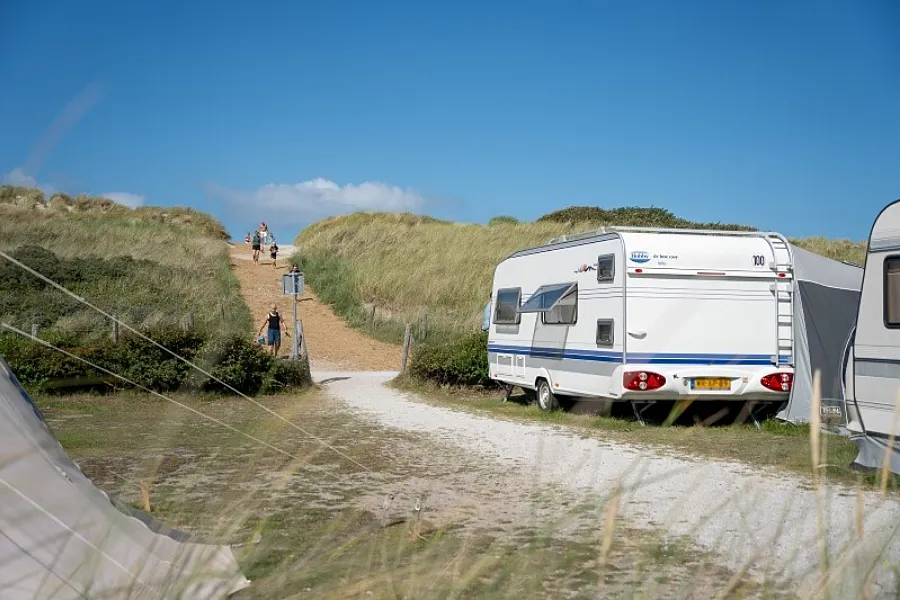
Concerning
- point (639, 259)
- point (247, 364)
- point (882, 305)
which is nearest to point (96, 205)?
point (247, 364)

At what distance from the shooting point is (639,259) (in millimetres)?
12297

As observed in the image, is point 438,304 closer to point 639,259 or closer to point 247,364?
point 247,364

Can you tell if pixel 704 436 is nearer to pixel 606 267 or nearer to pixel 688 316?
pixel 688 316

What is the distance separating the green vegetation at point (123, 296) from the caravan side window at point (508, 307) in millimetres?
4037

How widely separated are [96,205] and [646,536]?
5968 cm

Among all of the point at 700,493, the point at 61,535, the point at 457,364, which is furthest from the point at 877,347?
the point at 457,364

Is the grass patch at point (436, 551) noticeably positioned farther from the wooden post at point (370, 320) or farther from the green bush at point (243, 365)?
the wooden post at point (370, 320)

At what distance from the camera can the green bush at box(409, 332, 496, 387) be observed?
1839 centimetres

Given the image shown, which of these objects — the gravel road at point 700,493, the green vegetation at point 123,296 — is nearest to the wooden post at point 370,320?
the green vegetation at point 123,296

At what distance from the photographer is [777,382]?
1232cm

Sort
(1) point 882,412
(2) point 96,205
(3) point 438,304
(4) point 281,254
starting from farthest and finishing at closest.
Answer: (2) point 96,205, (4) point 281,254, (3) point 438,304, (1) point 882,412

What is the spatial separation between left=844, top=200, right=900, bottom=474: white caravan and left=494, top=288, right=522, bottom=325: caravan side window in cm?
728

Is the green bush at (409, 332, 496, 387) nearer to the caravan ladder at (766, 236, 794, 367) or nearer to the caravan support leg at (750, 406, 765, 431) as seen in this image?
the caravan support leg at (750, 406, 765, 431)

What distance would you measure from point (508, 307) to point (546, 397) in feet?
6.69
